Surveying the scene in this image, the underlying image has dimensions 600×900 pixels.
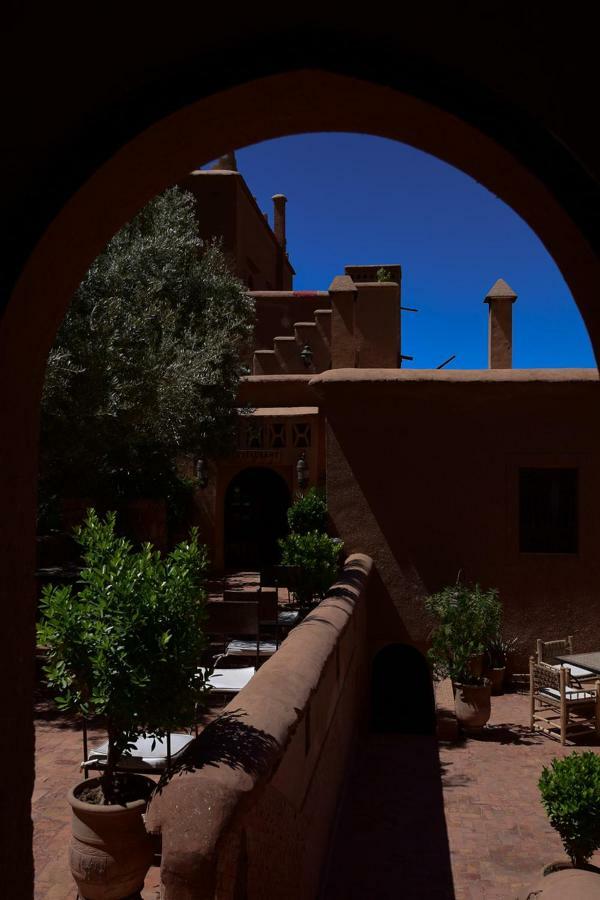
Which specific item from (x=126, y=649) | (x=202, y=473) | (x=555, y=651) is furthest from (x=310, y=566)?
(x=202, y=473)

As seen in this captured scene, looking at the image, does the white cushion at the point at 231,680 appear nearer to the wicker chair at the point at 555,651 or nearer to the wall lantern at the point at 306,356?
the wicker chair at the point at 555,651

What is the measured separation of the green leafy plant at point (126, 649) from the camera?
4191mm

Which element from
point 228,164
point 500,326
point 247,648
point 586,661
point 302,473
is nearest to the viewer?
point 247,648

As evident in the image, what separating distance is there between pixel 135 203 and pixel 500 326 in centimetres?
1163

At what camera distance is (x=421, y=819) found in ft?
24.1

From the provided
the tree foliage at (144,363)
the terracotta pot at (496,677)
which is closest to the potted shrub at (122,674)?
the tree foliage at (144,363)

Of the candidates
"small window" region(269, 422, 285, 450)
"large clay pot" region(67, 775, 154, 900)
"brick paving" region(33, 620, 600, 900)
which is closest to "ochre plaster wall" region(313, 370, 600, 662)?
"brick paving" region(33, 620, 600, 900)

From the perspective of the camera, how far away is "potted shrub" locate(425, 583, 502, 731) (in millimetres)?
9781

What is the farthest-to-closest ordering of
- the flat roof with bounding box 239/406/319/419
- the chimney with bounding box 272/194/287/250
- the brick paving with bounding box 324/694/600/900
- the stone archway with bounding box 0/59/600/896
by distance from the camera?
the chimney with bounding box 272/194/287/250 → the flat roof with bounding box 239/406/319/419 → the brick paving with bounding box 324/694/600/900 → the stone archway with bounding box 0/59/600/896

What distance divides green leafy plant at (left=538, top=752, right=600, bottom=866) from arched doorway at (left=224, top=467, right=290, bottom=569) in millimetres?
11596

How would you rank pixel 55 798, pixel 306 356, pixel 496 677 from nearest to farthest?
pixel 55 798, pixel 496 677, pixel 306 356

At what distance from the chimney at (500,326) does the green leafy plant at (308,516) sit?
163 inches

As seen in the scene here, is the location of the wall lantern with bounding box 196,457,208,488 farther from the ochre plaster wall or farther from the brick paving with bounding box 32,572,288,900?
the brick paving with bounding box 32,572,288,900

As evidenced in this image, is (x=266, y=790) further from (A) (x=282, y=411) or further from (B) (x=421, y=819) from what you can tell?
(A) (x=282, y=411)
